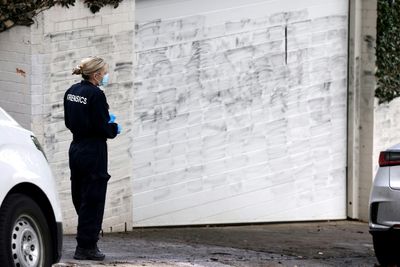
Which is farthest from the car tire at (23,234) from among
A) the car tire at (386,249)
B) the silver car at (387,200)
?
the car tire at (386,249)

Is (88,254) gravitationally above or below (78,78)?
below

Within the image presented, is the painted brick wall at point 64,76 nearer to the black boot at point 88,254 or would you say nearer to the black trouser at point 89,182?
the black trouser at point 89,182

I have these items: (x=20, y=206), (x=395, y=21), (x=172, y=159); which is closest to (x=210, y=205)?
(x=172, y=159)

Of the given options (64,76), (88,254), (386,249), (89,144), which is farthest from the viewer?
(64,76)

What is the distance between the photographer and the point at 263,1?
13.1 metres

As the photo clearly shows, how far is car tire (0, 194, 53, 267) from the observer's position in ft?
23.5

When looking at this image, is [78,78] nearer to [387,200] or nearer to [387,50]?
[387,200]

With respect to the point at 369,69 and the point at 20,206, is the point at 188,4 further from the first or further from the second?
the point at 20,206

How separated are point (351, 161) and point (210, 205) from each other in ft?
8.16

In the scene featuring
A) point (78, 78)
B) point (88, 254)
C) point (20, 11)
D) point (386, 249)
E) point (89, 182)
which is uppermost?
point (20, 11)

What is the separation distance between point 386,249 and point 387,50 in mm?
5005

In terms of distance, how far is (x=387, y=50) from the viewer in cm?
1452

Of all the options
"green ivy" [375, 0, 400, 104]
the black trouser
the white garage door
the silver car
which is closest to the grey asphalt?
the black trouser

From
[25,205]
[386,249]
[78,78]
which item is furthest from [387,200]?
[25,205]
